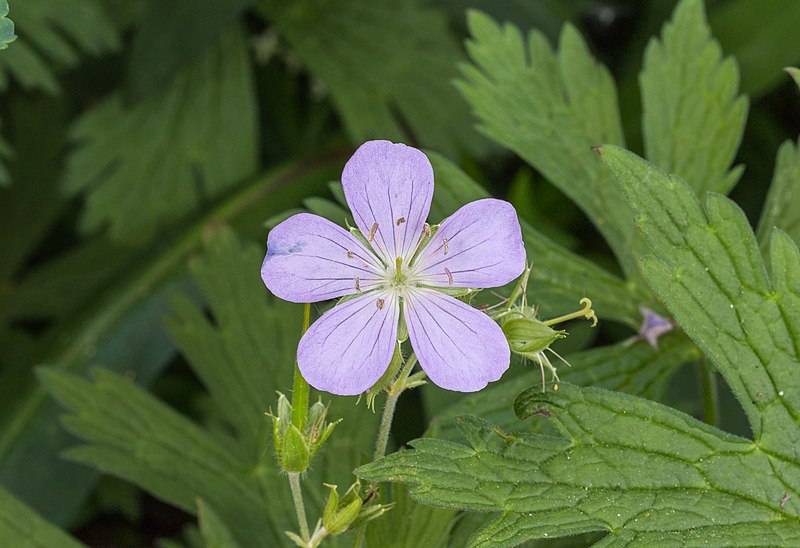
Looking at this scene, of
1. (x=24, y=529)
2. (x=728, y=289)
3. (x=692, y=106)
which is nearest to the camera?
(x=728, y=289)

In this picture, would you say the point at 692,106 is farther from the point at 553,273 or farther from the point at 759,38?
the point at 759,38

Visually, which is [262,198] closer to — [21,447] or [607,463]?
[21,447]

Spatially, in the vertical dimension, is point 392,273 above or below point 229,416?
above

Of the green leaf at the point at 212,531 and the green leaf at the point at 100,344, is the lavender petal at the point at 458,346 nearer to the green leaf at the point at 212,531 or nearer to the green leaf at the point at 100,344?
the green leaf at the point at 212,531

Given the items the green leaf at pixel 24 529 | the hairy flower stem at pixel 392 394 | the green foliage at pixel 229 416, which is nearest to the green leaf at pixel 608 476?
the hairy flower stem at pixel 392 394

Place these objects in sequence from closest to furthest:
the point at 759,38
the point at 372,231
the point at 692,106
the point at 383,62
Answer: the point at 372,231, the point at 692,106, the point at 759,38, the point at 383,62

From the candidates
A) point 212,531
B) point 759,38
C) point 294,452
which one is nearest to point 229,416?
point 212,531

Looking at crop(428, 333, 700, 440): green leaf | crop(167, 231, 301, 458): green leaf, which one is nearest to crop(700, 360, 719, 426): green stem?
crop(428, 333, 700, 440): green leaf
